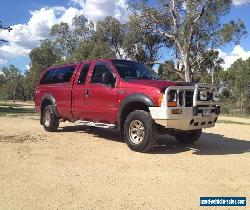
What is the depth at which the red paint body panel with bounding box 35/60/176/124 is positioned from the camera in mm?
8664

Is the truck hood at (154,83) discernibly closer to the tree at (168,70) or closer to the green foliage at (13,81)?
the tree at (168,70)

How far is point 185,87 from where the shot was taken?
8.42m

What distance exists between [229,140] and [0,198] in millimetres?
7421

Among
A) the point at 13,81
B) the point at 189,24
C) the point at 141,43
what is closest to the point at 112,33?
the point at 141,43

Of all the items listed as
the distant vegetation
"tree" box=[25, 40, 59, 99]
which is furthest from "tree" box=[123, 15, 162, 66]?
"tree" box=[25, 40, 59, 99]

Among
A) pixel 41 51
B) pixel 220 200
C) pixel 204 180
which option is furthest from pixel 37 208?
pixel 41 51

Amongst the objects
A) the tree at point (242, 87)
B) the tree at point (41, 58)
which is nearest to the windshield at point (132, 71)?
the tree at point (242, 87)

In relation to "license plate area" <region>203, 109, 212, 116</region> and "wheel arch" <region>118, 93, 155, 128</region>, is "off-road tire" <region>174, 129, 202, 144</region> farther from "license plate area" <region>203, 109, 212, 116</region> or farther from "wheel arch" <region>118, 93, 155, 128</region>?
"wheel arch" <region>118, 93, 155, 128</region>

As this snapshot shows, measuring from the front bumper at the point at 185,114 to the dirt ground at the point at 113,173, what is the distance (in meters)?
0.65

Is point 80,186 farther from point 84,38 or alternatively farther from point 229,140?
point 84,38

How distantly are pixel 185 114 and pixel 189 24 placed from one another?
27166 millimetres

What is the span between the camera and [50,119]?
1180cm

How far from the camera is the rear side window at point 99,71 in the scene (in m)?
9.84

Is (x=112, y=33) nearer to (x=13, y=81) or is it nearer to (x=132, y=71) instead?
(x=132, y=71)
